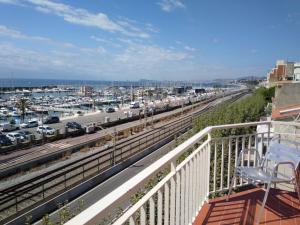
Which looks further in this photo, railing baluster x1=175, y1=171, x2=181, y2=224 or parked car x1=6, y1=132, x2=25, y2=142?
parked car x1=6, y1=132, x2=25, y2=142

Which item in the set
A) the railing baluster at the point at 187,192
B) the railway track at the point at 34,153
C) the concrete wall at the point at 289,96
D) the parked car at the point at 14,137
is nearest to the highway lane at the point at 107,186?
the concrete wall at the point at 289,96

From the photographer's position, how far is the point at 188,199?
8.54 ft

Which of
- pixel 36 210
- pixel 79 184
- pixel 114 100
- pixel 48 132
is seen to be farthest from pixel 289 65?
pixel 114 100

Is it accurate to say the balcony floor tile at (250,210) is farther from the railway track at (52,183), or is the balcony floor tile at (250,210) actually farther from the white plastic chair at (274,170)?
the railway track at (52,183)

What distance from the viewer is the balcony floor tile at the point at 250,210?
9.77 ft

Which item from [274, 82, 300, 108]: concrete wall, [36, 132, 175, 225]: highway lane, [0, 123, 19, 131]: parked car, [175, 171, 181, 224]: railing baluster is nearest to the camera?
[175, 171, 181, 224]: railing baluster

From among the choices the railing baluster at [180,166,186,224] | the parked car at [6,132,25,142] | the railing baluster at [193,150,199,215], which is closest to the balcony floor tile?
the railing baluster at [193,150,199,215]

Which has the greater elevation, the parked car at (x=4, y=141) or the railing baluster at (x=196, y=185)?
the railing baluster at (x=196, y=185)

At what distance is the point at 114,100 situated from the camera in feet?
401

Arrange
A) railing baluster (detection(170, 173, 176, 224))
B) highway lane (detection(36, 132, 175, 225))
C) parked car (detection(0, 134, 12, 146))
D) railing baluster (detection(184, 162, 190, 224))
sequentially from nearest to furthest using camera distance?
railing baluster (detection(170, 173, 176, 224)), railing baluster (detection(184, 162, 190, 224)), highway lane (detection(36, 132, 175, 225)), parked car (detection(0, 134, 12, 146))

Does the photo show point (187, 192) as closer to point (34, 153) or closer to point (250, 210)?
point (250, 210)

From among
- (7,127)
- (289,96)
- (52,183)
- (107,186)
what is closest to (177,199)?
(289,96)

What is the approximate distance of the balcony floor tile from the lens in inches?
117

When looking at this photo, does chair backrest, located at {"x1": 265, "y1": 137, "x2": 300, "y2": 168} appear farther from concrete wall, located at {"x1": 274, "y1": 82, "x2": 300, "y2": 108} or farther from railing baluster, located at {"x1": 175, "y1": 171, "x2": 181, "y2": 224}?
concrete wall, located at {"x1": 274, "y1": 82, "x2": 300, "y2": 108}
